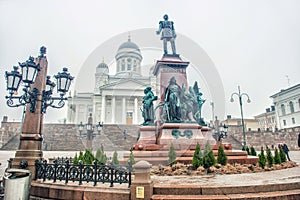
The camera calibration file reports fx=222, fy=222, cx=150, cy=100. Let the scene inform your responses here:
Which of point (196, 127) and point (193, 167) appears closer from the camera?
point (193, 167)

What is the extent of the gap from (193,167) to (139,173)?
12.1 ft

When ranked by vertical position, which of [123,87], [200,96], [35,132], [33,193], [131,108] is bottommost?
[33,193]

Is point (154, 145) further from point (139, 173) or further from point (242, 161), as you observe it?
point (139, 173)

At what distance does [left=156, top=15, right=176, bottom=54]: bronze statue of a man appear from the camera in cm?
1373

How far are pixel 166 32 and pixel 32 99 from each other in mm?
9376

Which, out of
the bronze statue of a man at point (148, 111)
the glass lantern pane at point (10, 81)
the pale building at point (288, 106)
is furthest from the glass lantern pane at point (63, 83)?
the pale building at point (288, 106)

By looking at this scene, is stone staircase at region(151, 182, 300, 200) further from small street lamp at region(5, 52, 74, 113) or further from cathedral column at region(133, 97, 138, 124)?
cathedral column at region(133, 97, 138, 124)

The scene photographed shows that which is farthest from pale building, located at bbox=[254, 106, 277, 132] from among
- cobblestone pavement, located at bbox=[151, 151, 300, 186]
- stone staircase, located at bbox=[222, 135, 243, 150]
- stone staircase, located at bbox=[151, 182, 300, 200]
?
stone staircase, located at bbox=[151, 182, 300, 200]

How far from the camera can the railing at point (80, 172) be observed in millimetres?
5271

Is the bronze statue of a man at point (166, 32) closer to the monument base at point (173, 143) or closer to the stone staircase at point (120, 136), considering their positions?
the monument base at point (173, 143)

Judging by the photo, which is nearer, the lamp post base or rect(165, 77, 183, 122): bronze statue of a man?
the lamp post base

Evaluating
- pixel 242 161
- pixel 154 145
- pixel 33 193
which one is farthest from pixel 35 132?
pixel 242 161

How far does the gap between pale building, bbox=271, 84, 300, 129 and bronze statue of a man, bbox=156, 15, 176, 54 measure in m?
47.8

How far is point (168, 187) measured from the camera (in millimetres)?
5012
